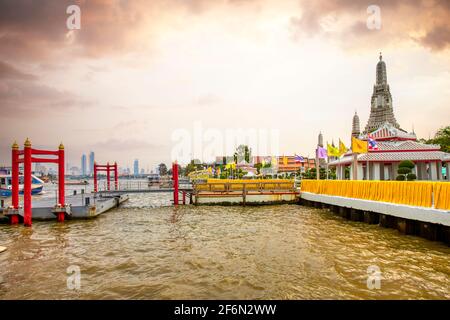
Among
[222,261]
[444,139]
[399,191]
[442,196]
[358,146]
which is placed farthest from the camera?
[444,139]

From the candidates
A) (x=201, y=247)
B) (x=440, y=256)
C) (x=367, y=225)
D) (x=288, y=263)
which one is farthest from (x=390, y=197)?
(x=201, y=247)

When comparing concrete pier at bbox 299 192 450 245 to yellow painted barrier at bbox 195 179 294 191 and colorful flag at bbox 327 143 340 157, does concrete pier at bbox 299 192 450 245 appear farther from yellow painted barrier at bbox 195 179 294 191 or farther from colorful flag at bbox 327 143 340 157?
colorful flag at bbox 327 143 340 157

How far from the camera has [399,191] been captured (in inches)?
603

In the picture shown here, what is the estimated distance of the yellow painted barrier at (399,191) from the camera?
497 inches

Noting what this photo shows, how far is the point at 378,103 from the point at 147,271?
282 ft

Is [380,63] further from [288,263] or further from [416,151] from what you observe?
[288,263]

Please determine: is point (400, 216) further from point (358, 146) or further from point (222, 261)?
point (358, 146)

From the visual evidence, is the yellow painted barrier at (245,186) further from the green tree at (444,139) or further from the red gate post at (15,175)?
the green tree at (444,139)

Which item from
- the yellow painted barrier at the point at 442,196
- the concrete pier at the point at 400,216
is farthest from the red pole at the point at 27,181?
the yellow painted barrier at the point at 442,196

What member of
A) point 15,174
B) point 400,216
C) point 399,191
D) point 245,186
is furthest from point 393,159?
point 15,174

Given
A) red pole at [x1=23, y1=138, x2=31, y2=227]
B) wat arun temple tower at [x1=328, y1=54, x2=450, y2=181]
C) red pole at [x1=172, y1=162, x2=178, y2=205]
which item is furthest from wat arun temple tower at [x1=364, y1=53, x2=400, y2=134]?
red pole at [x1=23, y1=138, x2=31, y2=227]

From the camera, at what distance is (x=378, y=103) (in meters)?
80.3

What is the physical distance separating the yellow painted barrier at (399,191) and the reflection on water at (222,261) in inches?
70.6

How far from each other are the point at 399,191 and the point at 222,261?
10569 millimetres
